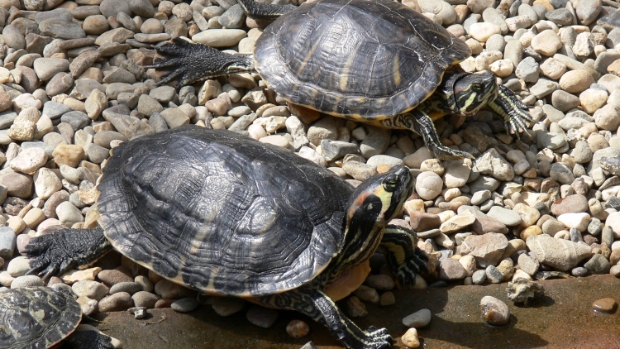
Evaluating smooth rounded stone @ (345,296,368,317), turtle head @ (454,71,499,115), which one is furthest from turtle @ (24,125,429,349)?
turtle head @ (454,71,499,115)

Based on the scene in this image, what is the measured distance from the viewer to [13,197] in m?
4.73

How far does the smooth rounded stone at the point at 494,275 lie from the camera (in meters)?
4.43

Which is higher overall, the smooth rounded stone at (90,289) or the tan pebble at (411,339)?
the tan pebble at (411,339)

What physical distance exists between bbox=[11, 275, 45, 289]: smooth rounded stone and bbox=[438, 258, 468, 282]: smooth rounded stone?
7.81 feet

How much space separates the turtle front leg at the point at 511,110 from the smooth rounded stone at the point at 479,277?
4.38ft

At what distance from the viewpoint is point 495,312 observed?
408 centimetres

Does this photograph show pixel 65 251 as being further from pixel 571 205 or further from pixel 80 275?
pixel 571 205

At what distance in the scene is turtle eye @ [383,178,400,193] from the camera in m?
3.87

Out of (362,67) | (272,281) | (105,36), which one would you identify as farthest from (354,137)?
(105,36)

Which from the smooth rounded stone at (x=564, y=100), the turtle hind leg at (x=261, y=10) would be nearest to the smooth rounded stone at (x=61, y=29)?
Result: the turtle hind leg at (x=261, y=10)

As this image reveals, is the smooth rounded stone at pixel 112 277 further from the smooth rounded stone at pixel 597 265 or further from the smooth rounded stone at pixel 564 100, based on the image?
the smooth rounded stone at pixel 564 100

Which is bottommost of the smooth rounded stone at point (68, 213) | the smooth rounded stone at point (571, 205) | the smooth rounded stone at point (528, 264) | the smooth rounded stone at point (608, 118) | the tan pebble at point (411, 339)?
the smooth rounded stone at point (68, 213)

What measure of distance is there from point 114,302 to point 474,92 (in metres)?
2.81

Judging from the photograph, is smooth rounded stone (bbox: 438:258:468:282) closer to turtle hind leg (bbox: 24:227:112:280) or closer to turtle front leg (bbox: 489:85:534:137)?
turtle front leg (bbox: 489:85:534:137)
